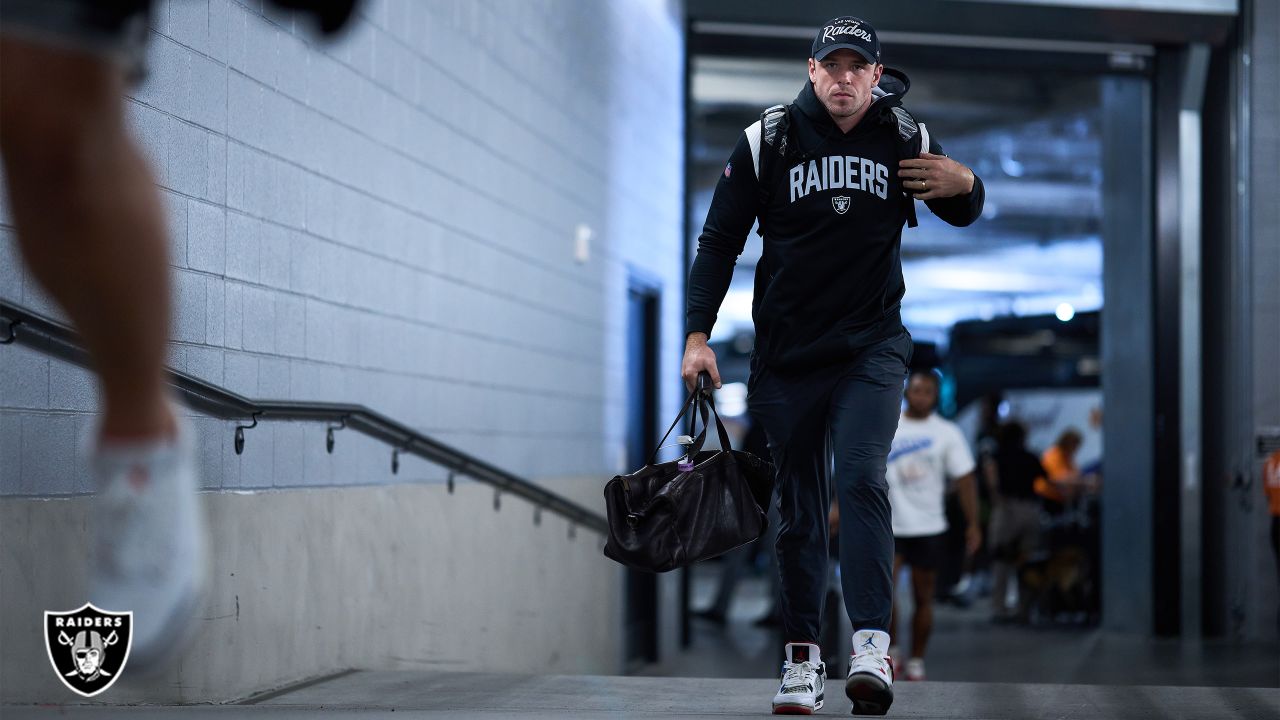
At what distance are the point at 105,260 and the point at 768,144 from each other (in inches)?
80.1

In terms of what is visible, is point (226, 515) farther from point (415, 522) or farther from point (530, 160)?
point (530, 160)

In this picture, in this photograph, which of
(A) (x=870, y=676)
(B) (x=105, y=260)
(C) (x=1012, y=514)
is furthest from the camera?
(C) (x=1012, y=514)

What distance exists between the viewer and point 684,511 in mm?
2900

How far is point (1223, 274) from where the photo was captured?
331 inches

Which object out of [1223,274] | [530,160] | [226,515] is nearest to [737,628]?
[1223,274]

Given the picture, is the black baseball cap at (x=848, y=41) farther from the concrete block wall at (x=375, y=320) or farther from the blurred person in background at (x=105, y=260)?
the blurred person in background at (x=105, y=260)

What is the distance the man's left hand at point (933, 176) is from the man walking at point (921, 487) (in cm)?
370

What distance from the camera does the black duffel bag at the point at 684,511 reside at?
113 inches

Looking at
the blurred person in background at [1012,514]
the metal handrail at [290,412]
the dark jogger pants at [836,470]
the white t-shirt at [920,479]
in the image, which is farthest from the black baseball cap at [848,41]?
the blurred person in background at [1012,514]

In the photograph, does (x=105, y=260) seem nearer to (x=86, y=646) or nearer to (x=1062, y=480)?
(x=86, y=646)

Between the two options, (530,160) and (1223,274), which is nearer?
(530,160)

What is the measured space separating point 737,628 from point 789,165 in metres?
8.47

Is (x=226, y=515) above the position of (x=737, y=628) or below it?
above

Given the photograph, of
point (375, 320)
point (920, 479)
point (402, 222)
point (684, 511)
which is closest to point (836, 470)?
point (684, 511)
